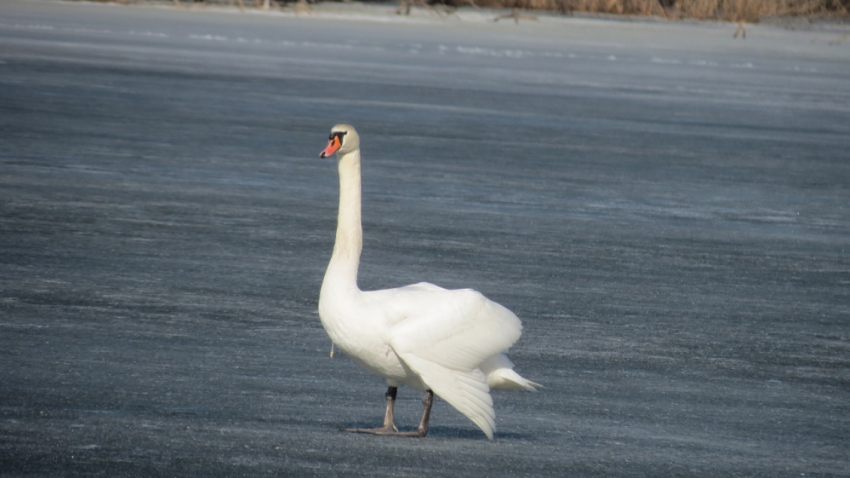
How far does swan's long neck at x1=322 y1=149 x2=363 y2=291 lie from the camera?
4695mm

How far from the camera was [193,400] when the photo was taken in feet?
16.7

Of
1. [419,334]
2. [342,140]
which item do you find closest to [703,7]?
[342,140]

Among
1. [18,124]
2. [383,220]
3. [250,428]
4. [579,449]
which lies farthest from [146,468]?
[18,124]

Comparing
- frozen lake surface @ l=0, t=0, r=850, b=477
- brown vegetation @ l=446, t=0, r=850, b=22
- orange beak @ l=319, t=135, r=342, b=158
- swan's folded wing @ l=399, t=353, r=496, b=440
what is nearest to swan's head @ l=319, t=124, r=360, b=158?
orange beak @ l=319, t=135, r=342, b=158

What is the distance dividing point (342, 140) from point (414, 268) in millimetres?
3214

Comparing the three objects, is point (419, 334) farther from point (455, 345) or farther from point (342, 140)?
point (342, 140)

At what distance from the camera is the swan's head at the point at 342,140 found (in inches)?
192

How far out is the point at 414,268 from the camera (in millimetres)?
8109

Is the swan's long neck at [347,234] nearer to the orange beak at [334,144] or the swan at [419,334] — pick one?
the swan at [419,334]

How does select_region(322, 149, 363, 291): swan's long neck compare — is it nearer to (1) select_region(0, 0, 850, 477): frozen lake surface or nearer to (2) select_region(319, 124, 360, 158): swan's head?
(2) select_region(319, 124, 360, 158): swan's head

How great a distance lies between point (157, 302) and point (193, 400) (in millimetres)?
1840

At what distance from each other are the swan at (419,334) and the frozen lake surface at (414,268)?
0.65 ft

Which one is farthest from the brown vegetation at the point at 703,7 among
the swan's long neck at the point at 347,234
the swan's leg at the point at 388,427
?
the swan's leg at the point at 388,427

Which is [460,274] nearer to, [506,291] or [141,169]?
[506,291]
